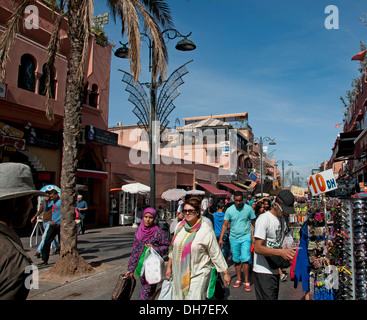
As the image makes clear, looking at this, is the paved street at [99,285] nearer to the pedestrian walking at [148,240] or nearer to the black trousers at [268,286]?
the pedestrian walking at [148,240]

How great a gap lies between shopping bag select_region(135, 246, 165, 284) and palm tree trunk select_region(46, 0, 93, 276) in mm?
3152

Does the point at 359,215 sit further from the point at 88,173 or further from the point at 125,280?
the point at 88,173

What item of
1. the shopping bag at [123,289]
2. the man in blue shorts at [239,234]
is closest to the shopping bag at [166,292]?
the shopping bag at [123,289]

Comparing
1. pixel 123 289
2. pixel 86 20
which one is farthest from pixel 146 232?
pixel 86 20

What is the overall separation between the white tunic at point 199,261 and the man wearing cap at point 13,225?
6.60ft

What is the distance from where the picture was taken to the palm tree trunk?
21.9 ft

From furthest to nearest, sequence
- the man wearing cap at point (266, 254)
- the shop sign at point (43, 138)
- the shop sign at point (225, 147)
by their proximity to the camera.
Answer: the shop sign at point (225, 147) → the shop sign at point (43, 138) → the man wearing cap at point (266, 254)

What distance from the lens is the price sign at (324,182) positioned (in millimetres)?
7160

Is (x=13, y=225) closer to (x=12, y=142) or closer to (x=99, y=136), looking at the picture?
(x=12, y=142)

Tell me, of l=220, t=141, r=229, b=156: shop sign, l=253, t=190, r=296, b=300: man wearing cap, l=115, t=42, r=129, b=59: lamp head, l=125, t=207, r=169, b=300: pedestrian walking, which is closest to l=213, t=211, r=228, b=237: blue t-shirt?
l=125, t=207, r=169, b=300: pedestrian walking
